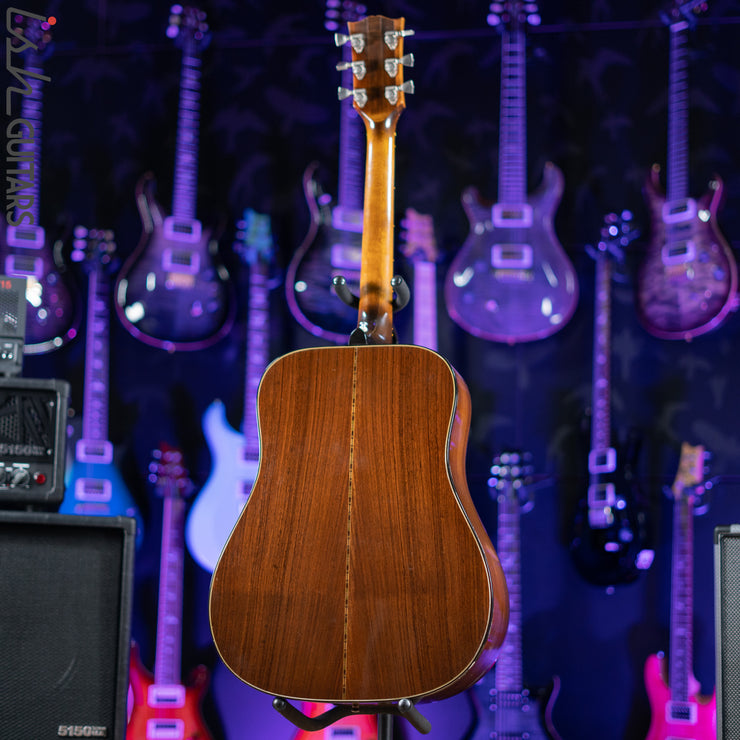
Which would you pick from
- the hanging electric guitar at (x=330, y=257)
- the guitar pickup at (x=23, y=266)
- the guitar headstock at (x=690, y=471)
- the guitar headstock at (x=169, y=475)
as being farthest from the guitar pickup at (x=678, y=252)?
the guitar pickup at (x=23, y=266)

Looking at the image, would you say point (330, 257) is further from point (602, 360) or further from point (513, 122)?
point (602, 360)

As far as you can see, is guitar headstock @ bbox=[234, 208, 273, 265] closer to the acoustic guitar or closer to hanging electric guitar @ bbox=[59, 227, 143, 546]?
hanging electric guitar @ bbox=[59, 227, 143, 546]

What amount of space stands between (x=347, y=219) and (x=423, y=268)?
286 millimetres

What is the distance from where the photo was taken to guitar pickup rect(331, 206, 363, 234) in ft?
9.22

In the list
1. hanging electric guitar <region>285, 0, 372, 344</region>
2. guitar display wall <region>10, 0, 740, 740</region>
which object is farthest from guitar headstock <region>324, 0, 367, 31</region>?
hanging electric guitar <region>285, 0, 372, 344</region>

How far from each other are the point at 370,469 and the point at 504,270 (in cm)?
100

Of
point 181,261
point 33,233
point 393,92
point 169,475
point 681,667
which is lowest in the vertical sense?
point 681,667

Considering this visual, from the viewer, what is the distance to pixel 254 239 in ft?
9.50

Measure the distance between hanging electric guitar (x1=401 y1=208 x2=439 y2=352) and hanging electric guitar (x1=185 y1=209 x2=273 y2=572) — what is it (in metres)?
0.46

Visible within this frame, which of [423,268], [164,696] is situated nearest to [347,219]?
[423,268]

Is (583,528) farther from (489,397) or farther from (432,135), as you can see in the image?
(432,135)

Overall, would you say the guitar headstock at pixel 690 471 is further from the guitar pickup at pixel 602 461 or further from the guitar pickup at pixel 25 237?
the guitar pickup at pixel 25 237

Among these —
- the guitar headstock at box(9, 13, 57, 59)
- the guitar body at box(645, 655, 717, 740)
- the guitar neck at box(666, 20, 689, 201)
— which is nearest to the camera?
the guitar body at box(645, 655, 717, 740)

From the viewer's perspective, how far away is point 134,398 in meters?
2.88
